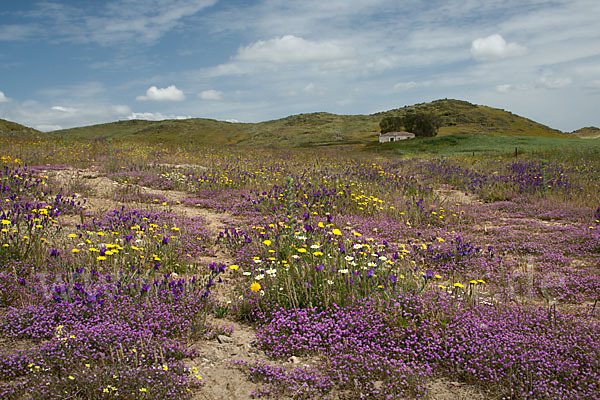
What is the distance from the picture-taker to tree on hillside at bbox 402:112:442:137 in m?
68.1

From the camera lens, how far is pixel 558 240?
652 cm

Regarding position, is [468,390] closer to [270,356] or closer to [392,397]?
[392,397]

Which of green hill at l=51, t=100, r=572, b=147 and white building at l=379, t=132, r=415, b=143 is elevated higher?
green hill at l=51, t=100, r=572, b=147

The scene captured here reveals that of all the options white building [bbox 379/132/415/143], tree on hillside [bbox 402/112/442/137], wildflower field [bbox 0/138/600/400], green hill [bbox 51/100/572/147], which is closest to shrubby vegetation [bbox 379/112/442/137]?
tree on hillside [bbox 402/112/442/137]

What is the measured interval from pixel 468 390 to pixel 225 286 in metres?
3.03

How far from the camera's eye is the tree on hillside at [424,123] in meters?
68.1

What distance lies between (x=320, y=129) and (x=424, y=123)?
3414 cm

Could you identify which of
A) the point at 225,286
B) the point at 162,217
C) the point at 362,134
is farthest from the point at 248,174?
the point at 362,134

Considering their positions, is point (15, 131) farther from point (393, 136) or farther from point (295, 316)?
point (393, 136)

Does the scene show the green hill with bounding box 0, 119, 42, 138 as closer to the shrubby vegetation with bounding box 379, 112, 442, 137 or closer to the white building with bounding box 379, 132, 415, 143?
the white building with bounding box 379, 132, 415, 143

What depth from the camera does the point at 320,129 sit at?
319 feet

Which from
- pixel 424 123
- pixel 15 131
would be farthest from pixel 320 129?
pixel 15 131

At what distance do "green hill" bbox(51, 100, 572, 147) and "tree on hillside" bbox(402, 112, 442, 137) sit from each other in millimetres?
3700

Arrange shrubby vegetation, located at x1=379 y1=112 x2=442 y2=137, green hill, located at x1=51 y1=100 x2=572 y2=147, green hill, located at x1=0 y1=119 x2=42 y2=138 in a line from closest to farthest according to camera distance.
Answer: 1. green hill, located at x1=0 y1=119 x2=42 y2=138
2. shrubby vegetation, located at x1=379 y1=112 x2=442 y2=137
3. green hill, located at x1=51 y1=100 x2=572 y2=147
